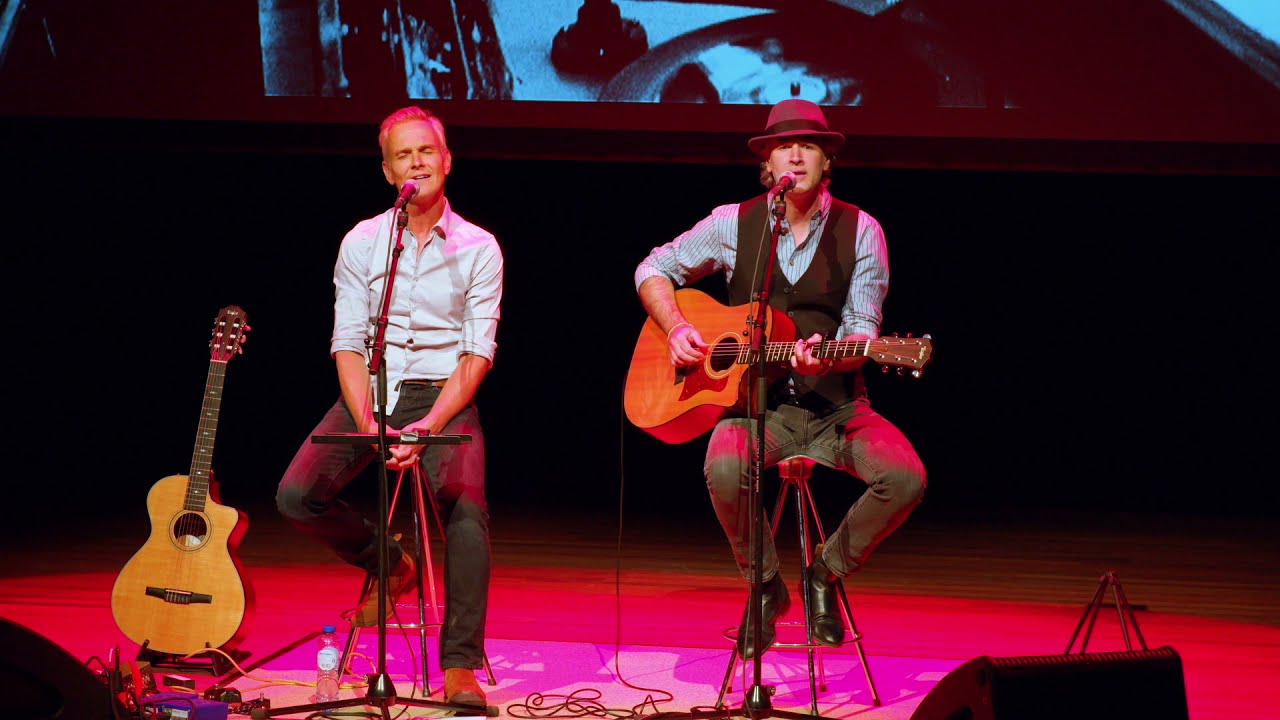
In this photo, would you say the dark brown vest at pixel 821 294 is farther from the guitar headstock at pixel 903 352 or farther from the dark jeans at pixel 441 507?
the dark jeans at pixel 441 507

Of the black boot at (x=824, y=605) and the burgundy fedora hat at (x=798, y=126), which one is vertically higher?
the burgundy fedora hat at (x=798, y=126)

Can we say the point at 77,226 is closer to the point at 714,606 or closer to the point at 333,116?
the point at 333,116

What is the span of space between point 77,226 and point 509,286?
2792 mm

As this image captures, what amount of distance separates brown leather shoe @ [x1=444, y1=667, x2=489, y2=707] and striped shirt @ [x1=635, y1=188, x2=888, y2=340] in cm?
143

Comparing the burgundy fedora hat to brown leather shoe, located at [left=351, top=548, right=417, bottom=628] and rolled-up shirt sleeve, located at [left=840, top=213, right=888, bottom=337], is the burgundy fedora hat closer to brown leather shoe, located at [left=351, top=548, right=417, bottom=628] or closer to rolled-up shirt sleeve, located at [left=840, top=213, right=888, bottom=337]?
rolled-up shirt sleeve, located at [left=840, top=213, right=888, bottom=337]

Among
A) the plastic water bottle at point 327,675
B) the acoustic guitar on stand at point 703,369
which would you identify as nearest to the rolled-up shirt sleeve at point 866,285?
the acoustic guitar on stand at point 703,369

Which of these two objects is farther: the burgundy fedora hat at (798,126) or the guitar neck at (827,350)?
the burgundy fedora hat at (798,126)

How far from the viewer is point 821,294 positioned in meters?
3.71

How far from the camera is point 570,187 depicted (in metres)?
7.50

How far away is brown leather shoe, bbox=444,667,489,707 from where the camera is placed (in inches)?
128

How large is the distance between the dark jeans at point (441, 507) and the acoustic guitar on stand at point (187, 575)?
1.02 ft

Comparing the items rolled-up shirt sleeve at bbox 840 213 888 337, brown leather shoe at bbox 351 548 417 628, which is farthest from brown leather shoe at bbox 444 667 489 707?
rolled-up shirt sleeve at bbox 840 213 888 337

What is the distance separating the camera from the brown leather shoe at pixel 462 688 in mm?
3260

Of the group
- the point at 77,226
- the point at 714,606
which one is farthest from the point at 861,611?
the point at 77,226
